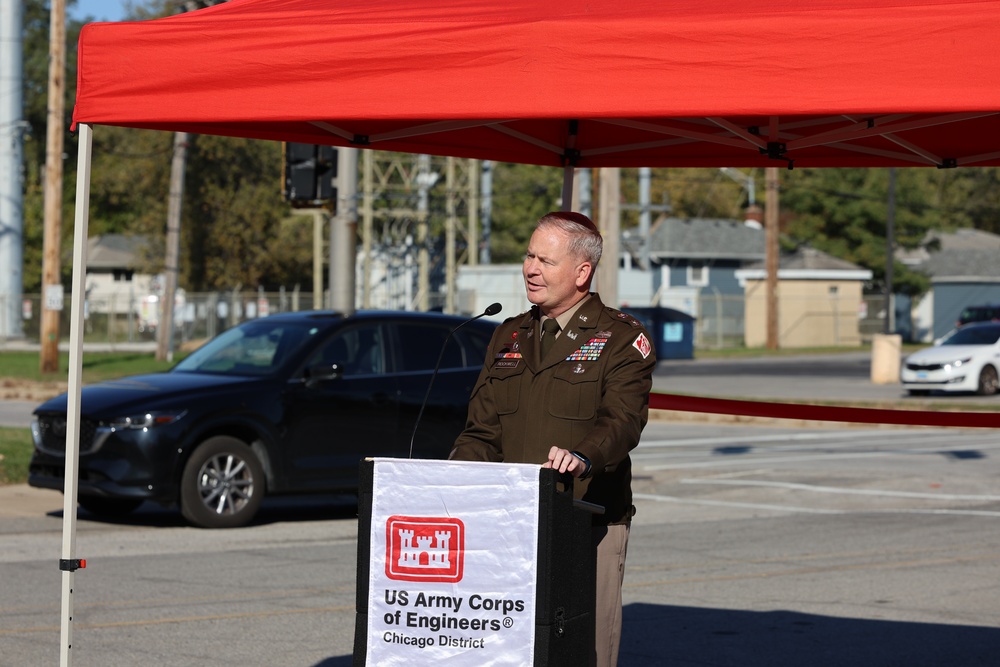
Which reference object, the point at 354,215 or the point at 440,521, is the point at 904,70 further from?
the point at 354,215

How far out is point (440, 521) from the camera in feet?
14.1

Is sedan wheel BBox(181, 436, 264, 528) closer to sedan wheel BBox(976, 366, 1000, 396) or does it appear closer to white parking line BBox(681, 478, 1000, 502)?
white parking line BBox(681, 478, 1000, 502)

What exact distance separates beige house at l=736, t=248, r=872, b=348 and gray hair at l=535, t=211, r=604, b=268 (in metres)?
57.4

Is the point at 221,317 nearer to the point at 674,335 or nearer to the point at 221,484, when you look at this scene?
the point at 674,335

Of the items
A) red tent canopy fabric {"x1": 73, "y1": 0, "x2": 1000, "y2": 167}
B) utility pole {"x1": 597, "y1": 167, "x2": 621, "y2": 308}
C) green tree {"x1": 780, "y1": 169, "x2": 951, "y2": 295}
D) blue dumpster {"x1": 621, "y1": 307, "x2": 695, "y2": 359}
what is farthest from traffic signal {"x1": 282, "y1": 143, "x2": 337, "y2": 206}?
green tree {"x1": 780, "y1": 169, "x2": 951, "y2": 295}

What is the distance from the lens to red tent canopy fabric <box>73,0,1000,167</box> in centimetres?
445

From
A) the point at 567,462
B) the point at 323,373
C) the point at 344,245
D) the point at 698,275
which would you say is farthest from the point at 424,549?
Answer: the point at 698,275

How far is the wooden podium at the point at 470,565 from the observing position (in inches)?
167

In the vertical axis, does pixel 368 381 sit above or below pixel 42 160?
below

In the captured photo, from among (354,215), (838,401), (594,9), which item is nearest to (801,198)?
(838,401)

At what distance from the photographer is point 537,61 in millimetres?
4730

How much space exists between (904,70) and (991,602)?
522cm

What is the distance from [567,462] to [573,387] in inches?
14.2

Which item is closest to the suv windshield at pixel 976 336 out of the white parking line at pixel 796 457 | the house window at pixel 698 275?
the white parking line at pixel 796 457
